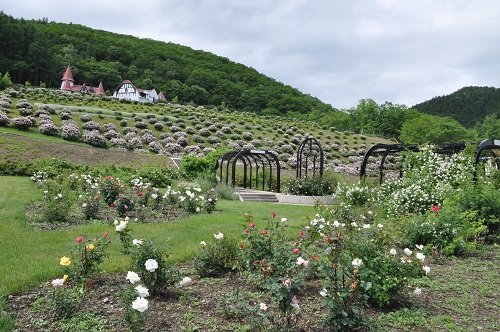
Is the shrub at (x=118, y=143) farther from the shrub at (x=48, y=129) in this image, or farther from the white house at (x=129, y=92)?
the white house at (x=129, y=92)

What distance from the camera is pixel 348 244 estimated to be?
394 cm

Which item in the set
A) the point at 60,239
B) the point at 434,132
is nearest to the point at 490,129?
the point at 434,132

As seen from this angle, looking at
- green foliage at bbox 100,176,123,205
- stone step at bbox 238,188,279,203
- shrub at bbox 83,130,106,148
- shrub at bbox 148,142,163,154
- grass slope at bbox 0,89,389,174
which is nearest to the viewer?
green foliage at bbox 100,176,123,205

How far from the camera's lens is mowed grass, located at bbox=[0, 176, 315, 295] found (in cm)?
460

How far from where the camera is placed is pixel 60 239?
20.6 ft

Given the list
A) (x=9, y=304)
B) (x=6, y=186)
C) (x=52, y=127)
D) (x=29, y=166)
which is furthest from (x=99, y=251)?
(x=52, y=127)

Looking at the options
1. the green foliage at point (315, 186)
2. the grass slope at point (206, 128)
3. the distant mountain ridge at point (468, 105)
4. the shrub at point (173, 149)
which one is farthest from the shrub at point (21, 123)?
the distant mountain ridge at point (468, 105)

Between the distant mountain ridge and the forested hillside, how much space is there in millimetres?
21531

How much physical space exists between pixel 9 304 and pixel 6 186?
10.3 meters

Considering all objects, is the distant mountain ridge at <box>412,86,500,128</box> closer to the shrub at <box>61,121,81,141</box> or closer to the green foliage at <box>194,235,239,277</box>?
the shrub at <box>61,121,81,141</box>

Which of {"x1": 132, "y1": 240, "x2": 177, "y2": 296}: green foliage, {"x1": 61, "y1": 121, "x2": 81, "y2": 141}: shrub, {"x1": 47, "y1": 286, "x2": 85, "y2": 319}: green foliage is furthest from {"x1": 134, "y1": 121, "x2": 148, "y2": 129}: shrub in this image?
{"x1": 47, "y1": 286, "x2": 85, "y2": 319}: green foliage

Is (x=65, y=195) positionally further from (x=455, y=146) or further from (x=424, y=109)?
(x=424, y=109)

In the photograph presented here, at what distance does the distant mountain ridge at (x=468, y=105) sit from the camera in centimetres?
7150

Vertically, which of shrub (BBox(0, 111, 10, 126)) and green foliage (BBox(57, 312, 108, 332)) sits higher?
shrub (BBox(0, 111, 10, 126))
